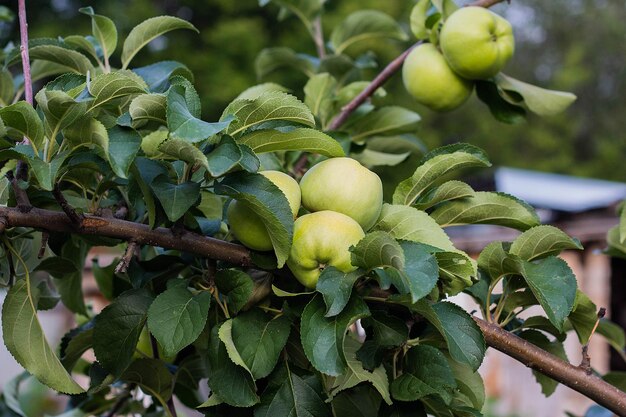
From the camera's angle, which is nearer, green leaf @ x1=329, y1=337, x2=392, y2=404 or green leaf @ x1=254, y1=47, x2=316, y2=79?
green leaf @ x1=329, y1=337, x2=392, y2=404

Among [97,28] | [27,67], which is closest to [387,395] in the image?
[27,67]

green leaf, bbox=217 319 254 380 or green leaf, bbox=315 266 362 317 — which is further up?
green leaf, bbox=315 266 362 317

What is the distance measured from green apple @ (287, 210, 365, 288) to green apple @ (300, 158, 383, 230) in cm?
1

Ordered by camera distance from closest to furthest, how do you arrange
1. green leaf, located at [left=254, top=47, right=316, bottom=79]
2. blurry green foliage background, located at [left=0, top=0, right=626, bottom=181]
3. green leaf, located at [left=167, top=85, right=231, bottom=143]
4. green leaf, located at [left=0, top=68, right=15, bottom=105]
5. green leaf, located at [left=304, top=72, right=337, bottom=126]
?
green leaf, located at [left=167, top=85, right=231, bottom=143], green leaf, located at [left=0, top=68, right=15, bottom=105], green leaf, located at [left=304, top=72, right=337, bottom=126], green leaf, located at [left=254, top=47, right=316, bottom=79], blurry green foliage background, located at [left=0, top=0, right=626, bottom=181]

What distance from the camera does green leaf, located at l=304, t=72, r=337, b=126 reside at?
0.95 meters

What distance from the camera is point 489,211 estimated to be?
66 centimetres

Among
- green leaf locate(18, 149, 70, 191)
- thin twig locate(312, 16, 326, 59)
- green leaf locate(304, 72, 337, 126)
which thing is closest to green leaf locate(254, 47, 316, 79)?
thin twig locate(312, 16, 326, 59)

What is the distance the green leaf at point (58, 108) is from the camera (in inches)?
20.8

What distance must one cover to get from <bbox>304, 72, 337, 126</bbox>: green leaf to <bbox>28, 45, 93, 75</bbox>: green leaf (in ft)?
0.92

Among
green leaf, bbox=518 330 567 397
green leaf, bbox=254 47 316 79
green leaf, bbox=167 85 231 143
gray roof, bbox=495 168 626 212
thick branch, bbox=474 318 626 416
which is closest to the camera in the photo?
green leaf, bbox=167 85 231 143

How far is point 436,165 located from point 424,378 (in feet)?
0.56

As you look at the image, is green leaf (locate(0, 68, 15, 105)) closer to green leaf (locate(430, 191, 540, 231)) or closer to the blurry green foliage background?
green leaf (locate(430, 191, 540, 231))

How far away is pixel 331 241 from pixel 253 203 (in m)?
0.07

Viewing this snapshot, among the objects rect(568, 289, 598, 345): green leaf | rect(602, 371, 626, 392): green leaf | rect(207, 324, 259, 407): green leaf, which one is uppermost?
rect(207, 324, 259, 407): green leaf
